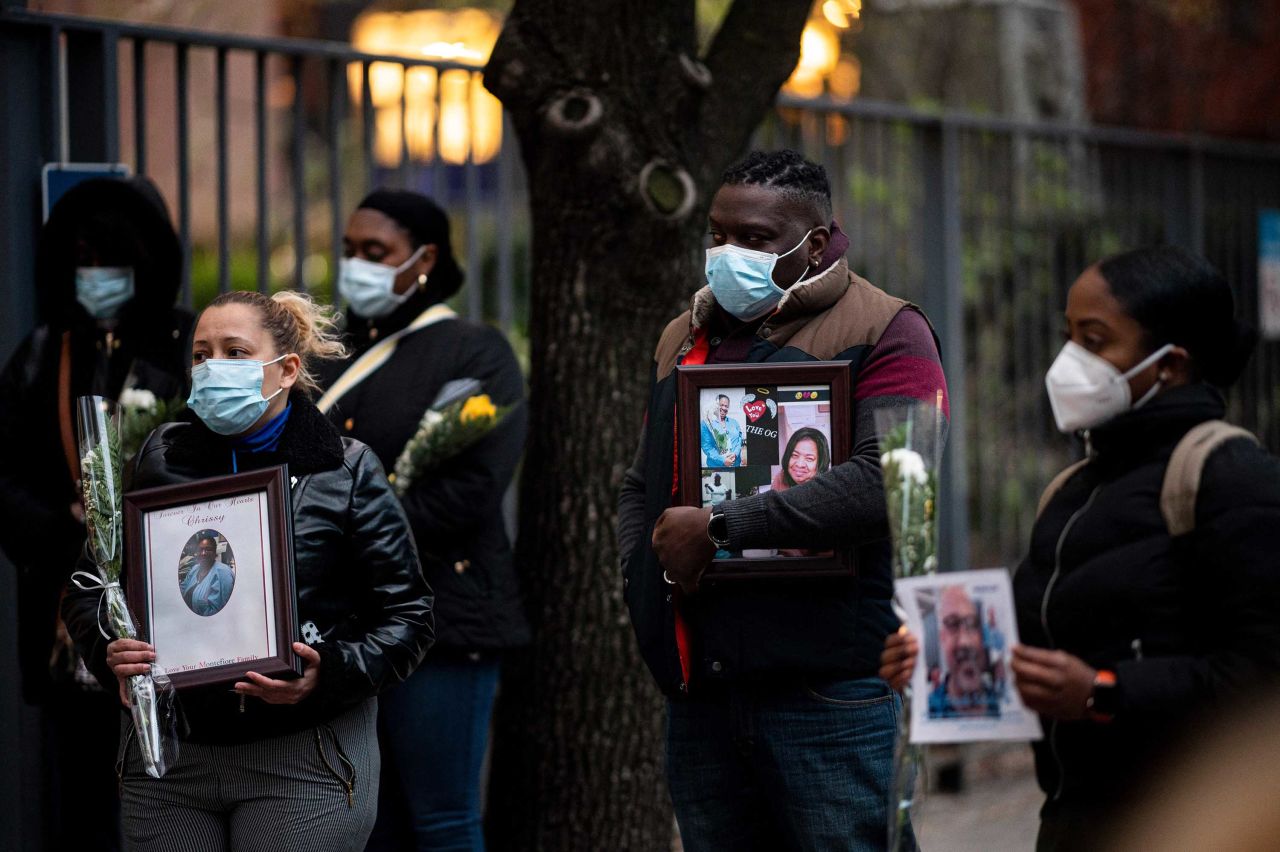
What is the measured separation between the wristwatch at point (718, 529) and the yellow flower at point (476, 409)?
1.42 meters

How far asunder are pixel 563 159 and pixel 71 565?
192 centimetres

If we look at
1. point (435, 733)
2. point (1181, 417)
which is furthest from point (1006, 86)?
point (1181, 417)

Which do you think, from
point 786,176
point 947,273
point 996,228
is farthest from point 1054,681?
point 996,228

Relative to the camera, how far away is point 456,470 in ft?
15.1

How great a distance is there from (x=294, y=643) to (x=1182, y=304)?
6.22 feet

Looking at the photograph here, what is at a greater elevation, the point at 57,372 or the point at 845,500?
the point at 57,372

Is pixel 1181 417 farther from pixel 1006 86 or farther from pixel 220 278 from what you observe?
pixel 1006 86

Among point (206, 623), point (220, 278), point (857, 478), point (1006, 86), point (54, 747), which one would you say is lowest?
point (54, 747)

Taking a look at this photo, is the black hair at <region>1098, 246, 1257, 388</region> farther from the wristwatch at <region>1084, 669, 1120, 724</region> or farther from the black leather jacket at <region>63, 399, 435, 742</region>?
the black leather jacket at <region>63, 399, 435, 742</region>

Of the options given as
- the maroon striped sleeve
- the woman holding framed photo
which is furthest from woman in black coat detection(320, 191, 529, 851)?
the maroon striped sleeve

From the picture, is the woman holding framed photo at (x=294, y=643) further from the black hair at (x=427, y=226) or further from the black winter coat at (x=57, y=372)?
the black hair at (x=427, y=226)

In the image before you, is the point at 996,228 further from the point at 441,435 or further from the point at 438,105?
the point at 441,435

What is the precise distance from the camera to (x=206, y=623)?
3348mm

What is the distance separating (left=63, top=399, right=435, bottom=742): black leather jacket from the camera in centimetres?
343
